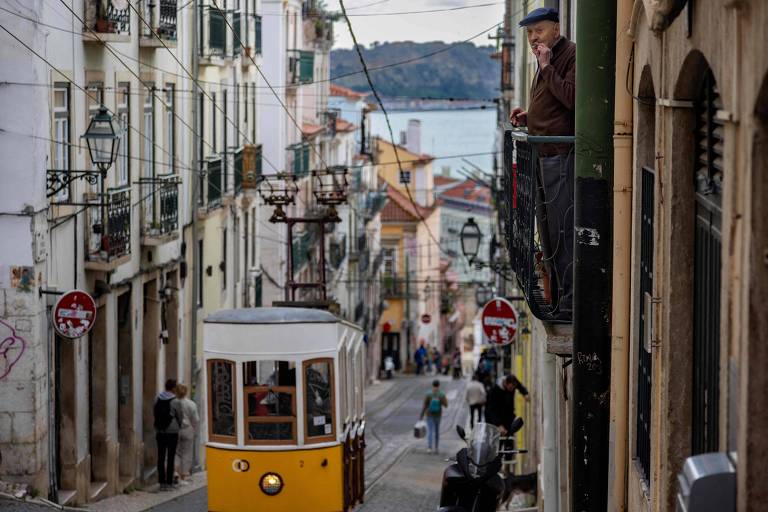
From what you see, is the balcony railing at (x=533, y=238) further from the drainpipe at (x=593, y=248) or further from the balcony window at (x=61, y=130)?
the balcony window at (x=61, y=130)

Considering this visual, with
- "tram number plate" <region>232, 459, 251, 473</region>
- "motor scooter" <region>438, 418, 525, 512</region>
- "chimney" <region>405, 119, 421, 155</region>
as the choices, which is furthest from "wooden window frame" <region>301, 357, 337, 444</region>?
"chimney" <region>405, 119, 421, 155</region>

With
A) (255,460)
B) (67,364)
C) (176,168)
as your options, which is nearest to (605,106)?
(255,460)

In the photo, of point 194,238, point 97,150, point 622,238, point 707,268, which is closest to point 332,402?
point 97,150

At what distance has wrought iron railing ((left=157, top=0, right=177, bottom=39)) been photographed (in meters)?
22.7

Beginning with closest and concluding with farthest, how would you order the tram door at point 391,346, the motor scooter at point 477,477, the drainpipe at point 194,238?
1. the motor scooter at point 477,477
2. the drainpipe at point 194,238
3. the tram door at point 391,346

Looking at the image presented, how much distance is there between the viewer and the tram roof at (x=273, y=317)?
48.7ft

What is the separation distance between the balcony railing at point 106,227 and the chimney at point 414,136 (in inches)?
2363

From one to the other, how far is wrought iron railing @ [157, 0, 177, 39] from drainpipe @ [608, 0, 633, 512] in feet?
53.7

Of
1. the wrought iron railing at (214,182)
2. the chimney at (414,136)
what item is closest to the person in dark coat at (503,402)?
the wrought iron railing at (214,182)

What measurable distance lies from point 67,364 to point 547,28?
35.8 ft

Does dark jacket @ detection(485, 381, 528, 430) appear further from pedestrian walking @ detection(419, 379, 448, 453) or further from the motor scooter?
the motor scooter

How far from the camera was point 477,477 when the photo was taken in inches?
495

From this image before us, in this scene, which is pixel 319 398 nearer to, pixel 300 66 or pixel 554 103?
pixel 554 103

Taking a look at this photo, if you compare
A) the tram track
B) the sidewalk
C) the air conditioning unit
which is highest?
the air conditioning unit
